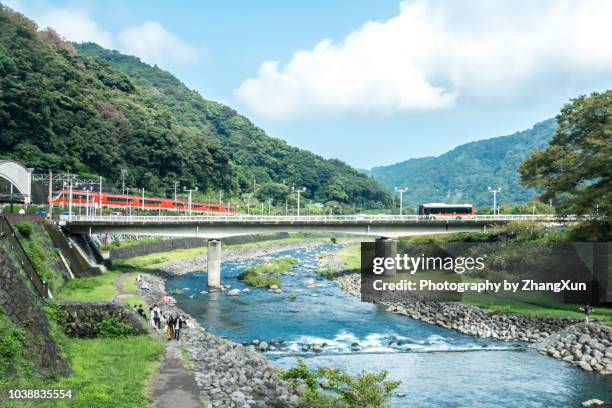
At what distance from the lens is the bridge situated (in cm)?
6078

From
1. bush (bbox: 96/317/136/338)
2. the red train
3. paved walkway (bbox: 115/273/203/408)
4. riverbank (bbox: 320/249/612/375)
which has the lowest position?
riverbank (bbox: 320/249/612/375)

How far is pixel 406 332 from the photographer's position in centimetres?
3962

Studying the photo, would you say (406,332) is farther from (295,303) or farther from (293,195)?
(293,195)

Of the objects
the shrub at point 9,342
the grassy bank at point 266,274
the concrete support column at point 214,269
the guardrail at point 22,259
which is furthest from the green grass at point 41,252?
the grassy bank at point 266,274

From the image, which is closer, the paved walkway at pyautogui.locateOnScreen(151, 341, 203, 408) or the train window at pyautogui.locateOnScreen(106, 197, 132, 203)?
the paved walkway at pyautogui.locateOnScreen(151, 341, 203, 408)

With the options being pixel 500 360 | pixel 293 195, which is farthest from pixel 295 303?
pixel 293 195

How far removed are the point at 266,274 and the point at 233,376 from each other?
43.9m

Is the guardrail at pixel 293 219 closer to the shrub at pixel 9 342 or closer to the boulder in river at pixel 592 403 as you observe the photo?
the boulder in river at pixel 592 403

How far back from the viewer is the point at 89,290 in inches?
1767

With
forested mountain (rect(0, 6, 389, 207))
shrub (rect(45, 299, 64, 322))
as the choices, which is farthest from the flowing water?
forested mountain (rect(0, 6, 389, 207))

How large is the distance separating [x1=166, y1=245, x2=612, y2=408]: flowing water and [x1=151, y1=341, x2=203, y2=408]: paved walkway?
24.9 ft

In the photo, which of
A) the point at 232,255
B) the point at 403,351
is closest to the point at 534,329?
the point at 403,351

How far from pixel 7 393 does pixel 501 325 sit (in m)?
32.4

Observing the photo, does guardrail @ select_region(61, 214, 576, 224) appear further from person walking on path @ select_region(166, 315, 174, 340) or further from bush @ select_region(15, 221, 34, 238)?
person walking on path @ select_region(166, 315, 174, 340)
